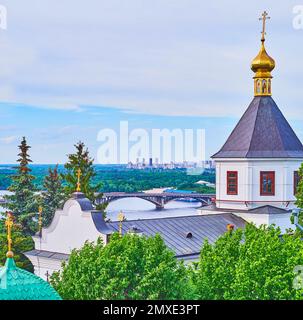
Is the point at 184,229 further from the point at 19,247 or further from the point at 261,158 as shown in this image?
the point at 19,247

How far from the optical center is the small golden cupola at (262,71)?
11938 millimetres

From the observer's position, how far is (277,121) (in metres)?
12.2

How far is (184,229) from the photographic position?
10391 millimetres

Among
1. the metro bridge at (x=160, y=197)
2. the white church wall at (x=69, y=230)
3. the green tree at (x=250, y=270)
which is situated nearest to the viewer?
the green tree at (x=250, y=270)

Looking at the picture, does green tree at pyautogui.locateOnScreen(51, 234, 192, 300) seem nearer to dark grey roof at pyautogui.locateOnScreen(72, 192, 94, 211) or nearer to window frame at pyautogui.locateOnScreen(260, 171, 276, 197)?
dark grey roof at pyautogui.locateOnScreen(72, 192, 94, 211)

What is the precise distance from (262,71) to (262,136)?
3.84ft

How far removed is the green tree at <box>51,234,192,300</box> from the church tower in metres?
5.10

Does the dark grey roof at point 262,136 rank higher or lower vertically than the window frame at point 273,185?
higher

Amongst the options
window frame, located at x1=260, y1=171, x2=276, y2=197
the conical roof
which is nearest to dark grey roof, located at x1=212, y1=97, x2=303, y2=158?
window frame, located at x1=260, y1=171, x2=276, y2=197

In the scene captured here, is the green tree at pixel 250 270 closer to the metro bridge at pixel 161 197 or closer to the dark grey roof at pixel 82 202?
the metro bridge at pixel 161 197

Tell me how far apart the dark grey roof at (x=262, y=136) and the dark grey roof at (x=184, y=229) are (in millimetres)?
1395

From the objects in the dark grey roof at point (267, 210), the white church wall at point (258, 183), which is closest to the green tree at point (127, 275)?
the dark grey roof at point (267, 210)

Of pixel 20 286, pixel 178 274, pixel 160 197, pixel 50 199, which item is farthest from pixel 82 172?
pixel 20 286
